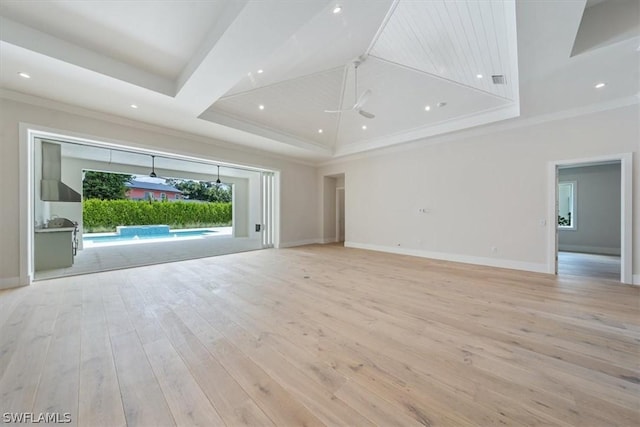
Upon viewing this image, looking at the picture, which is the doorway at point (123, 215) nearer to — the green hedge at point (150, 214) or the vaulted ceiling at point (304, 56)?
the green hedge at point (150, 214)

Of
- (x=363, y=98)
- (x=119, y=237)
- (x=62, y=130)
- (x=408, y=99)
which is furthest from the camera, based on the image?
(x=119, y=237)

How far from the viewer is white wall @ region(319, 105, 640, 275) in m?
4.19

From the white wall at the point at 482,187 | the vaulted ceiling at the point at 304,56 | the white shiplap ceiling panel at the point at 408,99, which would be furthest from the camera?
the white shiplap ceiling panel at the point at 408,99

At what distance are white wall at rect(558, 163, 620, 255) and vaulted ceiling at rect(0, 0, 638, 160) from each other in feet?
15.2

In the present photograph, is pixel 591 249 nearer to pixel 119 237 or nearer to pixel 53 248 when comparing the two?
pixel 53 248

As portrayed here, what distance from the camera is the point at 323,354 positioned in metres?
1.91

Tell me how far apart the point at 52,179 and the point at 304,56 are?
5.66m

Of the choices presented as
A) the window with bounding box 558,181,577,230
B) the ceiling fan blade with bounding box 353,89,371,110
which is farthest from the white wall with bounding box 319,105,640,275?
the window with bounding box 558,181,577,230

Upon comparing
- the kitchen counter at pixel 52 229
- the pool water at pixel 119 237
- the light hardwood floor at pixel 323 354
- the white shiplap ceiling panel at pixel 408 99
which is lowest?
the light hardwood floor at pixel 323 354

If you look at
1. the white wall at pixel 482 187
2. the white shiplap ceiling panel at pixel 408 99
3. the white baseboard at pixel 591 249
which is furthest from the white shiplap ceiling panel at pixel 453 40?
the white baseboard at pixel 591 249

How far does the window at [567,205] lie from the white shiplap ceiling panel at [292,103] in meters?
7.75

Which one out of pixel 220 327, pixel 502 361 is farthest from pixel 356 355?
pixel 220 327

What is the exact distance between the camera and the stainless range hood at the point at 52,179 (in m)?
4.69

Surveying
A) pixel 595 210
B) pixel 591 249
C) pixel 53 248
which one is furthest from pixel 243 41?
pixel 591 249
